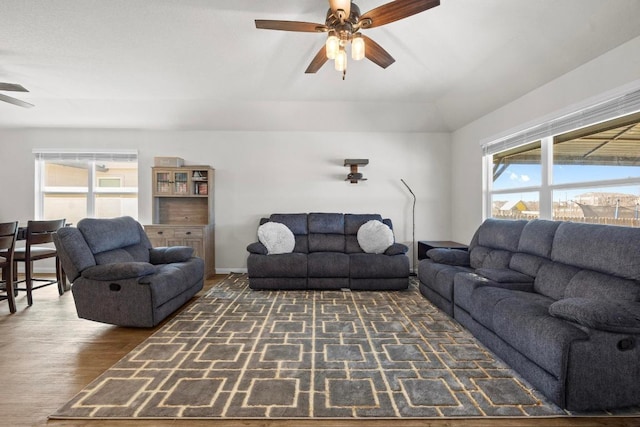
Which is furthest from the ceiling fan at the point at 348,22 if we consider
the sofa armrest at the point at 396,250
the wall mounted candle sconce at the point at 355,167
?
the sofa armrest at the point at 396,250

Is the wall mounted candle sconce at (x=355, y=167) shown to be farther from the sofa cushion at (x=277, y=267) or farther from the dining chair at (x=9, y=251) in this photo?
the dining chair at (x=9, y=251)

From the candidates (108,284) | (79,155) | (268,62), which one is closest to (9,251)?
(108,284)

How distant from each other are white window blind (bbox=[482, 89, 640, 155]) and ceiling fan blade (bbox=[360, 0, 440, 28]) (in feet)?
5.91

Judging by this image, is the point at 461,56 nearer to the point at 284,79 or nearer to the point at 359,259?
the point at 284,79

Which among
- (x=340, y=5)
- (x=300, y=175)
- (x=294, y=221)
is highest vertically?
(x=340, y=5)

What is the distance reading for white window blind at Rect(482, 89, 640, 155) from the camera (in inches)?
94.1

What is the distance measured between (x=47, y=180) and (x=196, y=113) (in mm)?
3046

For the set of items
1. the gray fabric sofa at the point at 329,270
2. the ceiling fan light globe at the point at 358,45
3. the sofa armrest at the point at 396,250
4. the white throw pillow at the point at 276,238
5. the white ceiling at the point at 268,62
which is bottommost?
the gray fabric sofa at the point at 329,270

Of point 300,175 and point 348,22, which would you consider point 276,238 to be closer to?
point 300,175

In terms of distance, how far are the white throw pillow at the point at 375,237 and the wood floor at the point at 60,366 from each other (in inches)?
113

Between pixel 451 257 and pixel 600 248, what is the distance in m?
1.55

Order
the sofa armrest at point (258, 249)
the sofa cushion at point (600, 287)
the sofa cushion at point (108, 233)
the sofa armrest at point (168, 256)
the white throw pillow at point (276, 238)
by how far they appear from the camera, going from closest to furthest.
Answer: the sofa cushion at point (600, 287)
the sofa cushion at point (108, 233)
the sofa armrest at point (168, 256)
the sofa armrest at point (258, 249)
the white throw pillow at point (276, 238)

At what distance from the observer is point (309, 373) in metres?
2.08

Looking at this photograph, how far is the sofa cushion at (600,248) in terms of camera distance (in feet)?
6.66
